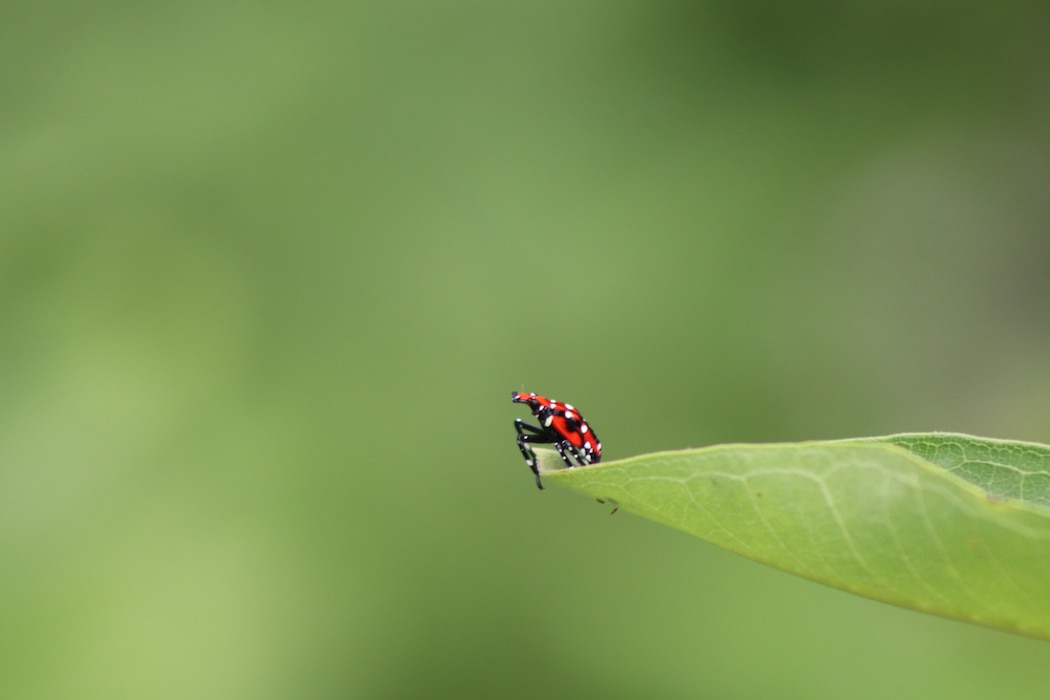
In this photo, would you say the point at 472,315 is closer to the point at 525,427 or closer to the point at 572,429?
the point at 525,427

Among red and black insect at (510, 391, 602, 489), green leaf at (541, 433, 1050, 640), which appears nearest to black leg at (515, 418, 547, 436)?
red and black insect at (510, 391, 602, 489)

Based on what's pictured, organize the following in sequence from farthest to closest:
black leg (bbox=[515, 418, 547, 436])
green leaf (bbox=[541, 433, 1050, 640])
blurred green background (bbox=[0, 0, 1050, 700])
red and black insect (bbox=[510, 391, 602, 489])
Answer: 1. blurred green background (bbox=[0, 0, 1050, 700])
2. black leg (bbox=[515, 418, 547, 436])
3. red and black insect (bbox=[510, 391, 602, 489])
4. green leaf (bbox=[541, 433, 1050, 640])

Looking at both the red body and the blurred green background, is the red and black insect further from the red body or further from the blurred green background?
the blurred green background

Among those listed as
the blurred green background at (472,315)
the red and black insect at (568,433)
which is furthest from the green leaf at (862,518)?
the blurred green background at (472,315)

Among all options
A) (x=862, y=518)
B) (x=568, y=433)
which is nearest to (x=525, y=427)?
(x=568, y=433)

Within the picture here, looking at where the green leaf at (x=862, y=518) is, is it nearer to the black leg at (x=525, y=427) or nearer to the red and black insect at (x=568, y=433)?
the red and black insect at (x=568, y=433)

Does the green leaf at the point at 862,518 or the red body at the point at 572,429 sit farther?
the red body at the point at 572,429
